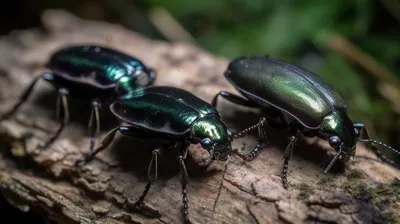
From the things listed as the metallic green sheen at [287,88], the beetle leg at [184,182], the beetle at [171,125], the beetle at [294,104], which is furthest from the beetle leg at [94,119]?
the metallic green sheen at [287,88]

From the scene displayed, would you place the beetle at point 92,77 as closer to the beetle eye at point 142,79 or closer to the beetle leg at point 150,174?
the beetle eye at point 142,79

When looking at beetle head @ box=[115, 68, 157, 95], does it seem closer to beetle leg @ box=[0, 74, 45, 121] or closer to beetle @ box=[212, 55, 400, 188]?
beetle @ box=[212, 55, 400, 188]

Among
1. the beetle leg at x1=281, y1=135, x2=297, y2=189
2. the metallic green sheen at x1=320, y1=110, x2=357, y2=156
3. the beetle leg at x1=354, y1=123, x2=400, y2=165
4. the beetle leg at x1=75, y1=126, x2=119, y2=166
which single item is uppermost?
the beetle leg at x1=354, y1=123, x2=400, y2=165

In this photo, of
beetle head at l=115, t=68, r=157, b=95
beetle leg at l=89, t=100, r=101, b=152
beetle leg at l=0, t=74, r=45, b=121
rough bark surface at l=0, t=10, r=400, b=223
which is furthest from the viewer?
beetle leg at l=0, t=74, r=45, b=121

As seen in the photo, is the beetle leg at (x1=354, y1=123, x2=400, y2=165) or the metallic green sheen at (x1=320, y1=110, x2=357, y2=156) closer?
the metallic green sheen at (x1=320, y1=110, x2=357, y2=156)

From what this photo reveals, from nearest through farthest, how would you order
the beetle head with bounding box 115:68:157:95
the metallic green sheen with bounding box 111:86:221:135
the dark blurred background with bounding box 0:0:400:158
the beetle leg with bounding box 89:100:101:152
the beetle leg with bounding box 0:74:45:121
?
the metallic green sheen with bounding box 111:86:221:135
the beetle leg with bounding box 89:100:101:152
the beetle head with bounding box 115:68:157:95
the beetle leg with bounding box 0:74:45:121
the dark blurred background with bounding box 0:0:400:158

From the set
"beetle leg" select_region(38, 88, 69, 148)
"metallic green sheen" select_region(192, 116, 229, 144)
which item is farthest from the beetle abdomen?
"metallic green sheen" select_region(192, 116, 229, 144)

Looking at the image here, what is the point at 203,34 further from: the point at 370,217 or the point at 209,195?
the point at 370,217

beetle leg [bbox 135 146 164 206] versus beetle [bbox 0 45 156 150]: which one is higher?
beetle [bbox 0 45 156 150]
